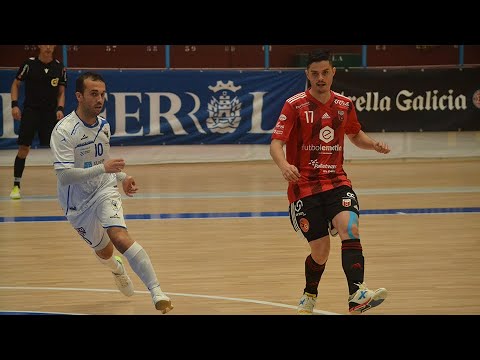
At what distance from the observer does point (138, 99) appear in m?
15.9

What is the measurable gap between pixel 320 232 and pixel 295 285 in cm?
130

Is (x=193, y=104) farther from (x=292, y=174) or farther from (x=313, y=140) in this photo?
(x=292, y=174)

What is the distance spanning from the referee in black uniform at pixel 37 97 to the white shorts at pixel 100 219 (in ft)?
19.8

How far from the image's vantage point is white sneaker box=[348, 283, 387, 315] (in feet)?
17.1

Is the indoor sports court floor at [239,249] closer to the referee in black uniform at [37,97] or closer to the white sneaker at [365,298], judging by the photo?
the white sneaker at [365,298]

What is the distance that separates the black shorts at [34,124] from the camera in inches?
465

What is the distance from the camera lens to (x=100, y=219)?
5.79 m

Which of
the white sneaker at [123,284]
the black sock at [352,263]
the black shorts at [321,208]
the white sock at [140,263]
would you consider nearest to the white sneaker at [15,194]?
the white sneaker at [123,284]

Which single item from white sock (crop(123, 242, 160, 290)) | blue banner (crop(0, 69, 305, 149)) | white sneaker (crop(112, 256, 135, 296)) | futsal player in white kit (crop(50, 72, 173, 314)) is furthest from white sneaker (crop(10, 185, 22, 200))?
white sock (crop(123, 242, 160, 290))

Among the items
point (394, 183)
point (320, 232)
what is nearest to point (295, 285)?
point (320, 232)

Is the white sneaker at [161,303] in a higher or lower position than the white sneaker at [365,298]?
lower

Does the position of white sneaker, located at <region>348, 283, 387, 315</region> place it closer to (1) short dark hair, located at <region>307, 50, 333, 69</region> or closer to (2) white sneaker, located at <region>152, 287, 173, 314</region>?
(2) white sneaker, located at <region>152, 287, 173, 314</region>
